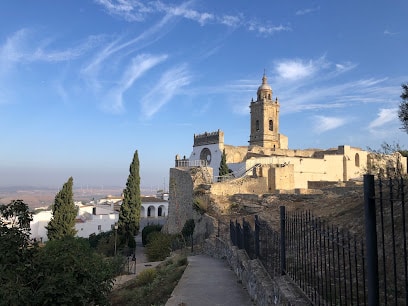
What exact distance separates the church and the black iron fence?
1706cm

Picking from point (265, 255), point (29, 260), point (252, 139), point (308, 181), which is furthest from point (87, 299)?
point (252, 139)

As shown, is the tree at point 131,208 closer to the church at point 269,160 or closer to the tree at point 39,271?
the church at point 269,160

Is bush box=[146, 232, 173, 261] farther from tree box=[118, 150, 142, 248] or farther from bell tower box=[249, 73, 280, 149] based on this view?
bell tower box=[249, 73, 280, 149]

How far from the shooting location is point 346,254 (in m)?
6.26

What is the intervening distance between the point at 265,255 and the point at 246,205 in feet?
46.1

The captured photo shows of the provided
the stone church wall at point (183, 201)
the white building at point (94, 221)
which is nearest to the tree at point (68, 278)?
the stone church wall at point (183, 201)

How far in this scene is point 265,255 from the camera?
24.1 ft

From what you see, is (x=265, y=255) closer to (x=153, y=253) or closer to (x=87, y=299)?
(x=87, y=299)

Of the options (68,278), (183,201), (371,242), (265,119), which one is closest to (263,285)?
(68,278)

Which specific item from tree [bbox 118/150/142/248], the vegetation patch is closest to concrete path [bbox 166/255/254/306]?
the vegetation patch

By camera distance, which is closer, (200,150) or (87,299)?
(87,299)

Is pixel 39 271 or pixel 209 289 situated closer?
pixel 39 271

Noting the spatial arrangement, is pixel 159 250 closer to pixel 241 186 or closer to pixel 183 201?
pixel 183 201

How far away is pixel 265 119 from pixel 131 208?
27.2 meters
